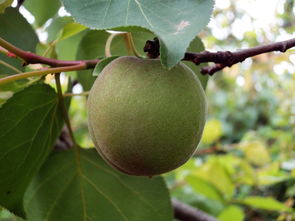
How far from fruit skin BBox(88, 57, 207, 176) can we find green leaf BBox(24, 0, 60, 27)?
659 millimetres

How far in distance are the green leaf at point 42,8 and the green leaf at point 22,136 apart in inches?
18.9

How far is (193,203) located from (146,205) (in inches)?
51.6

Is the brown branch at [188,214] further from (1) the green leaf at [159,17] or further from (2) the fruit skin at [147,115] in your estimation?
(1) the green leaf at [159,17]

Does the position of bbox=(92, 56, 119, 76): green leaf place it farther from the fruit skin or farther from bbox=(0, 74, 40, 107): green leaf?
bbox=(0, 74, 40, 107): green leaf

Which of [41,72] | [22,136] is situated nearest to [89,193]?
[22,136]

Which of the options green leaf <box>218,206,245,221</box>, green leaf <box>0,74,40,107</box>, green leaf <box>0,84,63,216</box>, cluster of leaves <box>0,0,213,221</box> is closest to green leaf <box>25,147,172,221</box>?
cluster of leaves <box>0,0,213,221</box>

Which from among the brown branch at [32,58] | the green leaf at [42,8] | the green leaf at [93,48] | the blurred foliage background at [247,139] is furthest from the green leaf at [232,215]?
the brown branch at [32,58]

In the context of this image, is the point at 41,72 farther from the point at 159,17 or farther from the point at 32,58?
the point at 159,17

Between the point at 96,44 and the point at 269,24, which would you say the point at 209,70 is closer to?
the point at 96,44

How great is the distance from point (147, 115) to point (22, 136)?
0.38m

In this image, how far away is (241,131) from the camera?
20.2ft

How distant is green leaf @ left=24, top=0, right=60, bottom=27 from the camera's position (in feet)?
4.65

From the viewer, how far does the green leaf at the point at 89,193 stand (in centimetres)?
118

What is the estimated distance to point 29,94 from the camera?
39.6 inches
